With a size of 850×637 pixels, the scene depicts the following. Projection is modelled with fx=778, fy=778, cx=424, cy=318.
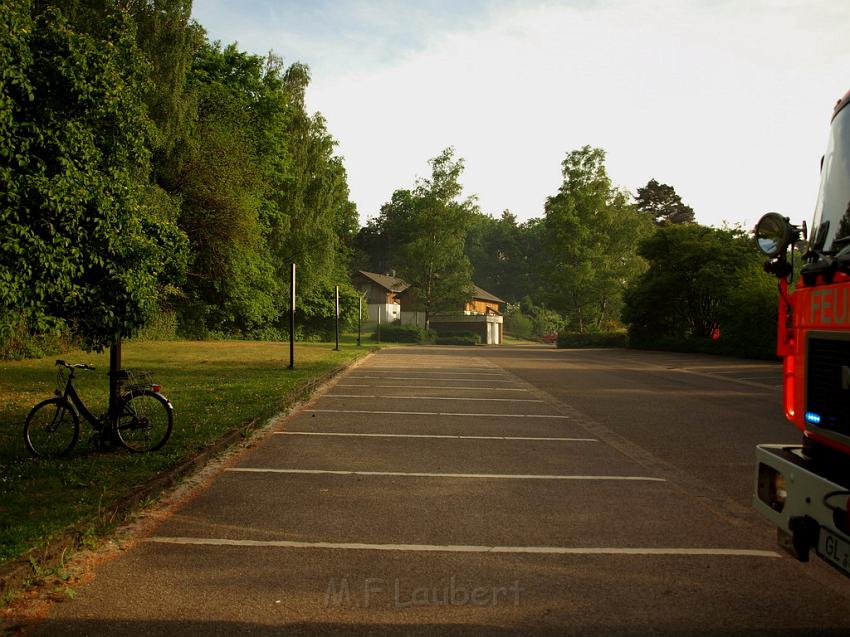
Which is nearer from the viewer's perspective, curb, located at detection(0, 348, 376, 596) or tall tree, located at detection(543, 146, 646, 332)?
curb, located at detection(0, 348, 376, 596)

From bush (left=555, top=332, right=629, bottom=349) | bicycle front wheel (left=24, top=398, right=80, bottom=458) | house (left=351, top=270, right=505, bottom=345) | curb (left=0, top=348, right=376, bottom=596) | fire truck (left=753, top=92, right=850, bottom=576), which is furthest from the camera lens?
house (left=351, top=270, right=505, bottom=345)

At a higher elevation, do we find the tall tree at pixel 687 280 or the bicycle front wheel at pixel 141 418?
the tall tree at pixel 687 280

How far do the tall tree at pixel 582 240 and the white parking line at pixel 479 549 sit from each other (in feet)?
211

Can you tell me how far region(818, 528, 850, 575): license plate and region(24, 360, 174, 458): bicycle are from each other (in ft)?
21.8

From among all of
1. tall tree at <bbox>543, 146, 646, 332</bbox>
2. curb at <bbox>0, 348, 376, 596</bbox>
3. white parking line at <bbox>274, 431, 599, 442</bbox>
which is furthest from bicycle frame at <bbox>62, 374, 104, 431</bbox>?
tall tree at <bbox>543, 146, 646, 332</bbox>

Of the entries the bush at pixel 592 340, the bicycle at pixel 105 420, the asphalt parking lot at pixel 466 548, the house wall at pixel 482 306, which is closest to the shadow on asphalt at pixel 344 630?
the asphalt parking lot at pixel 466 548

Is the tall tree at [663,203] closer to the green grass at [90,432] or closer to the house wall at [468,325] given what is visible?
the house wall at [468,325]

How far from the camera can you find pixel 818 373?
407 centimetres

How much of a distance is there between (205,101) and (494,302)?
75.5 metres

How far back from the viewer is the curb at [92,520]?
4324 millimetres

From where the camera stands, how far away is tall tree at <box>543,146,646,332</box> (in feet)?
227

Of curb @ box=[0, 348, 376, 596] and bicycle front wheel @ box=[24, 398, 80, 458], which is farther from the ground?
bicycle front wheel @ box=[24, 398, 80, 458]

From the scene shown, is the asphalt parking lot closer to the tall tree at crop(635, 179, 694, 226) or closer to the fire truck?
the fire truck

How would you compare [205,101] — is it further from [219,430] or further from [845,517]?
[845,517]
